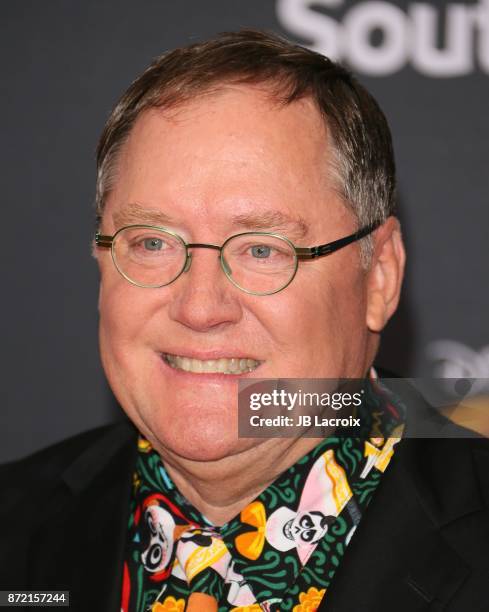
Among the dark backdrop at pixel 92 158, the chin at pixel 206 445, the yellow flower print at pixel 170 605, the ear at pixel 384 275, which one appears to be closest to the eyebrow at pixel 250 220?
the ear at pixel 384 275

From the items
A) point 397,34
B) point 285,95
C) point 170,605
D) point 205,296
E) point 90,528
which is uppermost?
point 397,34

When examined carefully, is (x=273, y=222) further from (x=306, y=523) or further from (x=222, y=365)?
(x=306, y=523)

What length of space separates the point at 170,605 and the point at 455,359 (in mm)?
1737

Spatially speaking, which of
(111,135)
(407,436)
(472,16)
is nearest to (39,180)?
(111,135)

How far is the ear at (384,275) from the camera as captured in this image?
228cm

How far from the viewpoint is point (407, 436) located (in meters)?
Answer: 2.23

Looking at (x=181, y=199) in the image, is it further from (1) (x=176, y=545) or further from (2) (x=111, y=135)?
(1) (x=176, y=545)

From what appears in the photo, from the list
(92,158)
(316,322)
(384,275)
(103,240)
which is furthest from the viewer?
(92,158)

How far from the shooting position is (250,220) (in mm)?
1998

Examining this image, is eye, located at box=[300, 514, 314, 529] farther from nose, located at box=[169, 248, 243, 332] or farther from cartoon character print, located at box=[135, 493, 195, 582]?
nose, located at box=[169, 248, 243, 332]

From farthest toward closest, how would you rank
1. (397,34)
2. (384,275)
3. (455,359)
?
(455,359) → (397,34) → (384,275)

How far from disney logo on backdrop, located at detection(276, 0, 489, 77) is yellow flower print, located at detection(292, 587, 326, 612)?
6.79 ft

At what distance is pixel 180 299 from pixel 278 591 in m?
0.68

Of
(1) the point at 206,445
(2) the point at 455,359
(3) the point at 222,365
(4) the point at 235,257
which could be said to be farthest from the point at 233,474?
(2) the point at 455,359
